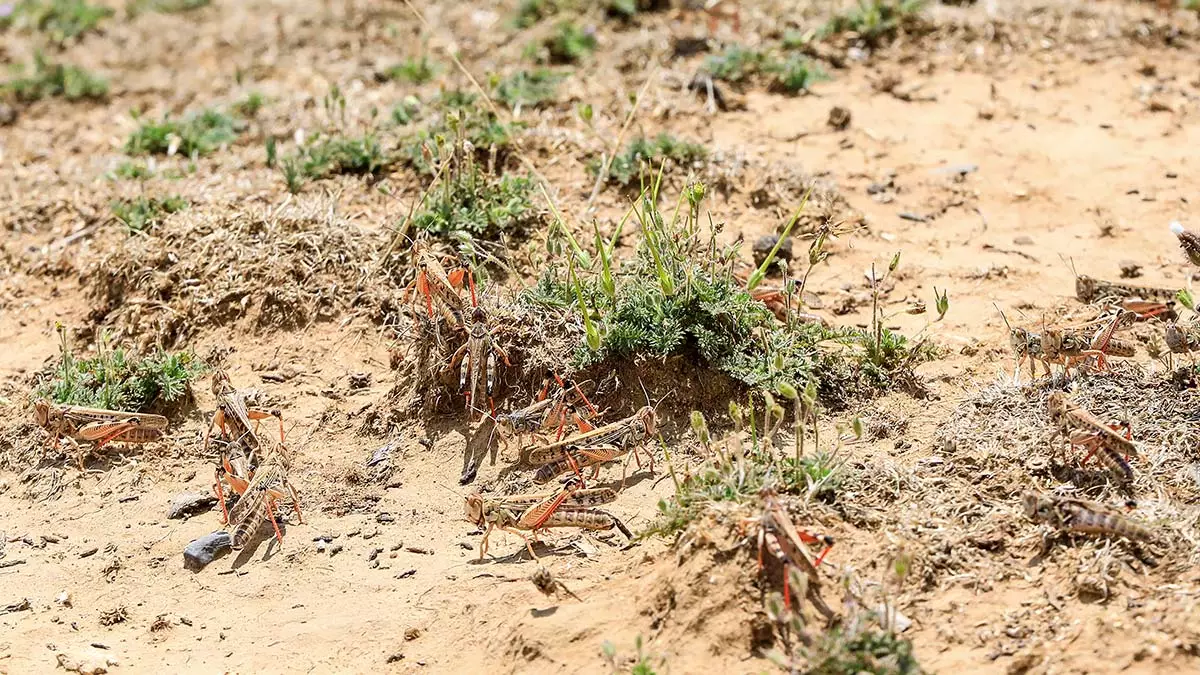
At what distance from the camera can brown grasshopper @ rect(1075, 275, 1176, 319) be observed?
592cm

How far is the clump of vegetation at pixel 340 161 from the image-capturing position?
25.7 ft

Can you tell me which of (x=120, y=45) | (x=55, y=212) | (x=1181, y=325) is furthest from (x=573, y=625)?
(x=120, y=45)

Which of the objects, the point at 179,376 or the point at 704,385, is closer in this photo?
the point at 704,385

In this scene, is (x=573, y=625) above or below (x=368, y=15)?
below

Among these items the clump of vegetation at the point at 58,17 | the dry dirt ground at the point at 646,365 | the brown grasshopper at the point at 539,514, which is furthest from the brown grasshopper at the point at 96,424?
the clump of vegetation at the point at 58,17

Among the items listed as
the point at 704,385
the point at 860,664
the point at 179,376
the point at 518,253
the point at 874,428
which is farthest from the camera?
the point at 518,253

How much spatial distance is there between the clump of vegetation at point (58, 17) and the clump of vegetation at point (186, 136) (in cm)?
290

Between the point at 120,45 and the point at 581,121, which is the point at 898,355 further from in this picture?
the point at 120,45

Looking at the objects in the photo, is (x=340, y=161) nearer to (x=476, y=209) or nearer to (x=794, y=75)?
(x=476, y=209)

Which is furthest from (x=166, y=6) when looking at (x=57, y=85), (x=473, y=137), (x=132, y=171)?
(x=473, y=137)

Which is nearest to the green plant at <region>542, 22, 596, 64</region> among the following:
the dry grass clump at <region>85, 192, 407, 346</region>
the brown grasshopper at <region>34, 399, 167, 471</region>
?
the dry grass clump at <region>85, 192, 407, 346</region>

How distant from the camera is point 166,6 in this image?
11.3 metres

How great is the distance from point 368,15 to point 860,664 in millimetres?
7911

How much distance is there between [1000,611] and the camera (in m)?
4.36
